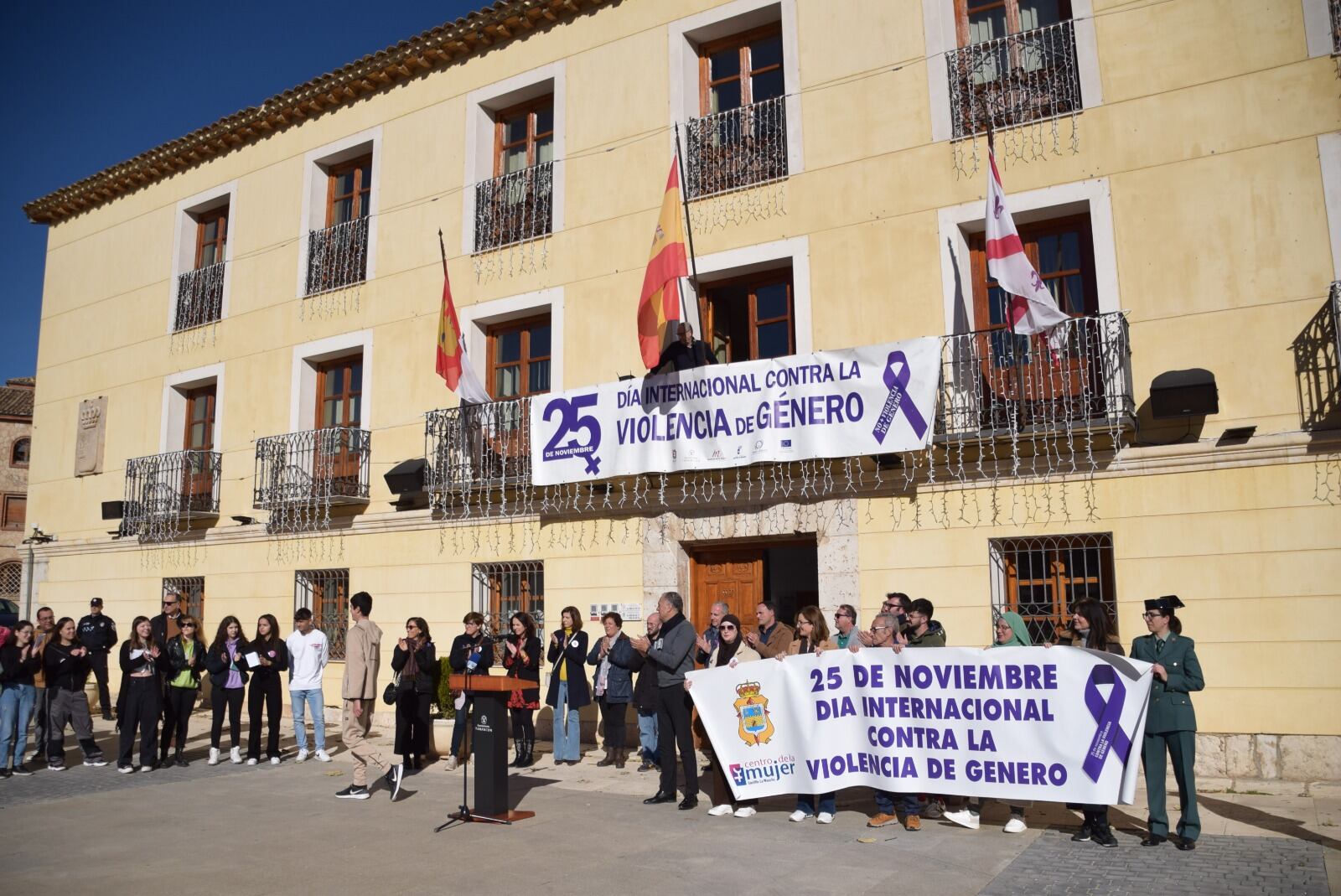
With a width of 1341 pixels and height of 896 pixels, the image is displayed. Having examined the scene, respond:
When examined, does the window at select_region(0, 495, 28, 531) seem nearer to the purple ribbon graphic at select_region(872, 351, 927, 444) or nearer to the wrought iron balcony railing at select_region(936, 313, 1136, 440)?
the purple ribbon graphic at select_region(872, 351, 927, 444)

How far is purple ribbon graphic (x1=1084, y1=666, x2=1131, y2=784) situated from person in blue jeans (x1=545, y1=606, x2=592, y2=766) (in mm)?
5707

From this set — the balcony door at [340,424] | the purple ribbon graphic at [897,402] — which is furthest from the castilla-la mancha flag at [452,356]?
the purple ribbon graphic at [897,402]

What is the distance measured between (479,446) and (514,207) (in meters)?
3.33

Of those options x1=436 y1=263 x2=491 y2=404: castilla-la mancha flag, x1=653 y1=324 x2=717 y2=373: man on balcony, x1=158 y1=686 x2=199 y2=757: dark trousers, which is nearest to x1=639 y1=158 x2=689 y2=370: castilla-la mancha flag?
x1=653 y1=324 x2=717 y2=373: man on balcony

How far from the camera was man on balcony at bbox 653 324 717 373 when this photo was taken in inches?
468

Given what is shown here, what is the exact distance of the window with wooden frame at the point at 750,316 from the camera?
492 inches

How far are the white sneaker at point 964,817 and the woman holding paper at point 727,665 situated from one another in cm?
155

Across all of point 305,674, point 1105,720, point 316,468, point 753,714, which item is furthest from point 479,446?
point 1105,720

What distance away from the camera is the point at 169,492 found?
57.6ft

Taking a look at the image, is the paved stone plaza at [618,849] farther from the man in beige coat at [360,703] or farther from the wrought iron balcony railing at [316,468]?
the wrought iron balcony railing at [316,468]

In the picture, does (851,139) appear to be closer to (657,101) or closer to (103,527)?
(657,101)

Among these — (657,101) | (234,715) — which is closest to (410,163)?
(657,101)

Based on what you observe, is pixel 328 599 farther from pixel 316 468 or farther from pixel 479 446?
pixel 479 446

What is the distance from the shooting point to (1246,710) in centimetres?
916
